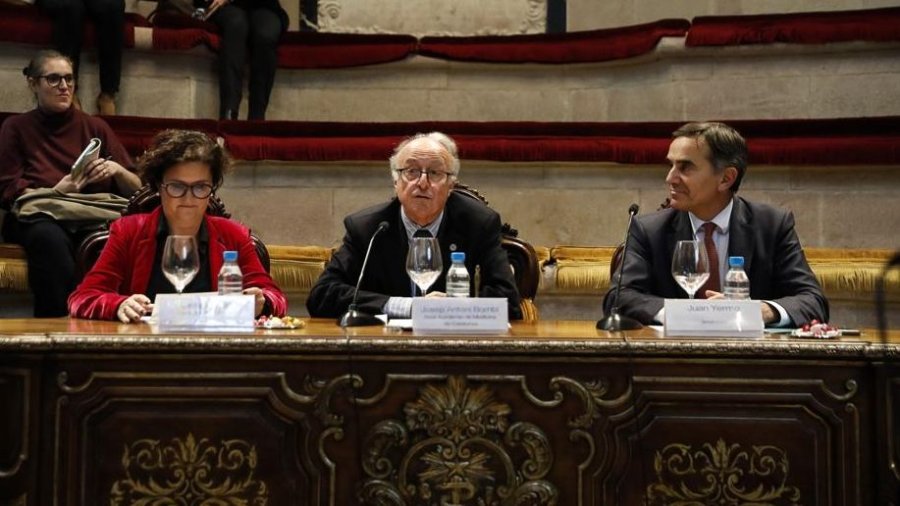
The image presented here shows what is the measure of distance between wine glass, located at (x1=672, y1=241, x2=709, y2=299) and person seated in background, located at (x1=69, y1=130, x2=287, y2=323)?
107 centimetres

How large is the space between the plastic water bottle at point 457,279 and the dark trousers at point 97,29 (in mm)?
3393

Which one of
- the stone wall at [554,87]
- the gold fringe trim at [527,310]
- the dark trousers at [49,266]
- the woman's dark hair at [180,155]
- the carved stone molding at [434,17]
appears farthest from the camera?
the carved stone molding at [434,17]

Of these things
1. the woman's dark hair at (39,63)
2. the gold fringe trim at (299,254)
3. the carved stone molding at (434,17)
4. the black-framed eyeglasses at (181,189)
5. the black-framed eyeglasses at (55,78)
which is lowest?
the gold fringe trim at (299,254)

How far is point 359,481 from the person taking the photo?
2225mm

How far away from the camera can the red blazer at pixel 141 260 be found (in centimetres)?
298

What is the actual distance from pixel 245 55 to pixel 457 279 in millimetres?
3501

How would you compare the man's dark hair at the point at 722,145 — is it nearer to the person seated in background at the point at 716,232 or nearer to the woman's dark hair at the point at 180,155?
the person seated in background at the point at 716,232

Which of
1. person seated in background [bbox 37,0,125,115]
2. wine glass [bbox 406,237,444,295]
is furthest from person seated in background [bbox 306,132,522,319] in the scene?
person seated in background [bbox 37,0,125,115]

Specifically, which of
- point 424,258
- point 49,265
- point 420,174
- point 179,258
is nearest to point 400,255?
point 420,174

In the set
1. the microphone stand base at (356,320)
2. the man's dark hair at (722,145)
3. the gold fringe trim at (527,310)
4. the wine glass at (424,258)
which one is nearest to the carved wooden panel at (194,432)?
the microphone stand base at (356,320)

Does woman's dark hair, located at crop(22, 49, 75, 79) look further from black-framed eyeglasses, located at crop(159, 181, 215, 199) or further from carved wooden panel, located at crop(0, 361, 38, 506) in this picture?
carved wooden panel, located at crop(0, 361, 38, 506)

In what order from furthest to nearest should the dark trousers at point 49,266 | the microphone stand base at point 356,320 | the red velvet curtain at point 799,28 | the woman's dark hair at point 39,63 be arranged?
the red velvet curtain at point 799,28 → the woman's dark hair at point 39,63 → the dark trousers at point 49,266 → the microphone stand base at point 356,320

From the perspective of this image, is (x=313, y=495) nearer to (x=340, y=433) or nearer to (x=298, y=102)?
(x=340, y=433)

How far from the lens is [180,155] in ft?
10.1
